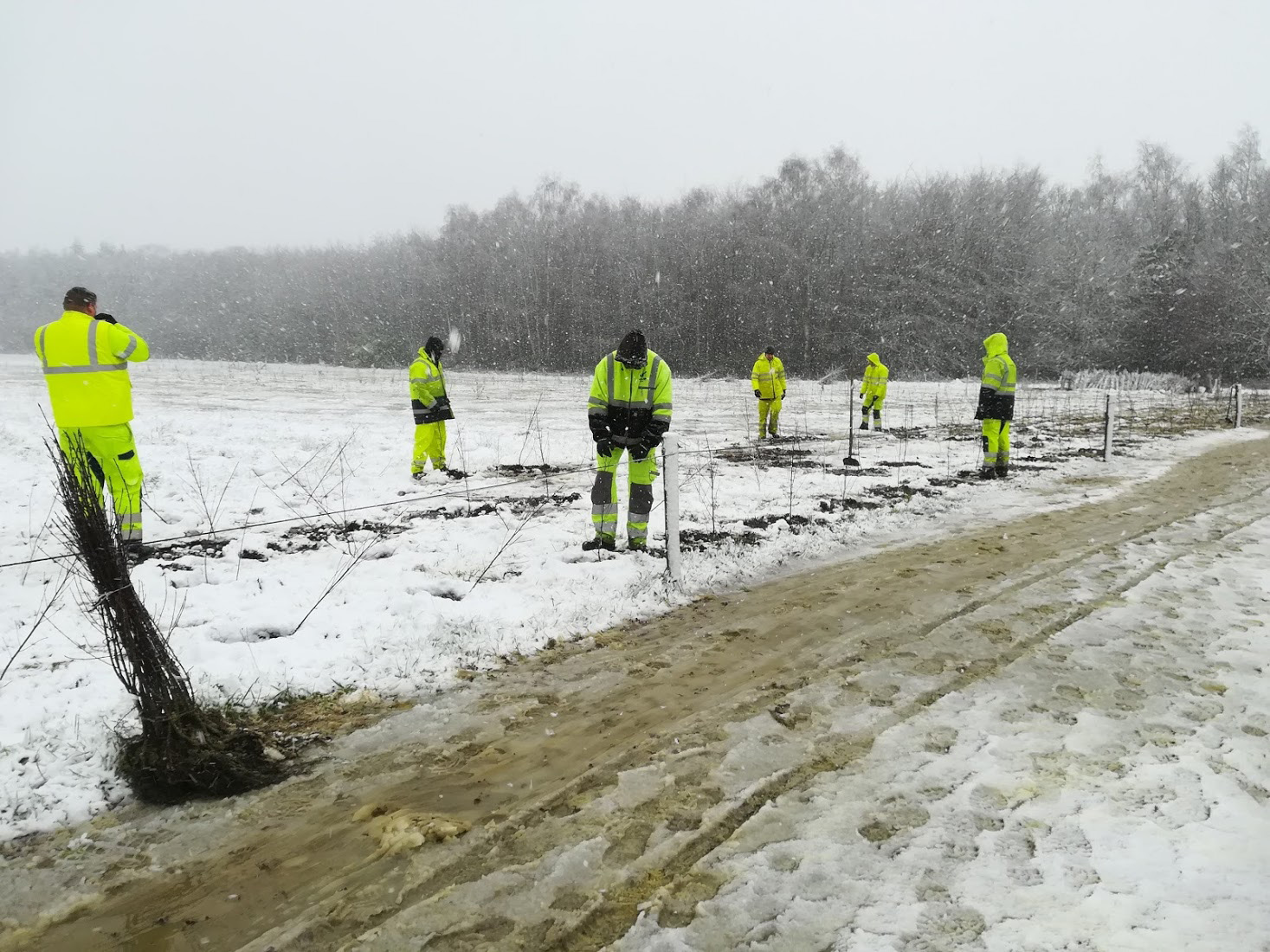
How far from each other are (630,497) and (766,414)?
8.79 meters

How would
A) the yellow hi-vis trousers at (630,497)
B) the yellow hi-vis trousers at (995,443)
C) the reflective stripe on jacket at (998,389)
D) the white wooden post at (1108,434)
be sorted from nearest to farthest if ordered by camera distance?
the yellow hi-vis trousers at (630,497) → the reflective stripe on jacket at (998,389) → the yellow hi-vis trousers at (995,443) → the white wooden post at (1108,434)

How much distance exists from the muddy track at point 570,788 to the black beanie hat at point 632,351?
2.26m

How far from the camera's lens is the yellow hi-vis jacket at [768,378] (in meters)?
13.9

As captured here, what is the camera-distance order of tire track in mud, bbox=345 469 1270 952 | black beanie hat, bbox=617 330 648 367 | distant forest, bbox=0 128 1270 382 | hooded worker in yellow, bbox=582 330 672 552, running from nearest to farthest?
tire track in mud, bbox=345 469 1270 952, black beanie hat, bbox=617 330 648 367, hooded worker in yellow, bbox=582 330 672 552, distant forest, bbox=0 128 1270 382

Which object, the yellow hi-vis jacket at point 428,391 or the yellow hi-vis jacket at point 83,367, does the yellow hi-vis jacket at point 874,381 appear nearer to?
the yellow hi-vis jacket at point 428,391

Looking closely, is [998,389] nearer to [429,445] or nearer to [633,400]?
[633,400]

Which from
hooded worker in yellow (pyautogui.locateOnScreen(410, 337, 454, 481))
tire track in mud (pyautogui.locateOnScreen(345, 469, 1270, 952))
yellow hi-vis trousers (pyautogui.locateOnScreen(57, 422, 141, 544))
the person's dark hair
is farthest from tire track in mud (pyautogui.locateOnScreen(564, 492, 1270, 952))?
hooded worker in yellow (pyautogui.locateOnScreen(410, 337, 454, 481))

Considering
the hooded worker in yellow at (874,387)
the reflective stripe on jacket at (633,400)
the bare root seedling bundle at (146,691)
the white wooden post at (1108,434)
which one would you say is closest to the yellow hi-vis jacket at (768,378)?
the hooded worker in yellow at (874,387)

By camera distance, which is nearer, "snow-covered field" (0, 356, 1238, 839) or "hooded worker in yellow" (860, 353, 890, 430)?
"snow-covered field" (0, 356, 1238, 839)

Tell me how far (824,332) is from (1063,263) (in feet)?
45.3

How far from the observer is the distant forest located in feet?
132

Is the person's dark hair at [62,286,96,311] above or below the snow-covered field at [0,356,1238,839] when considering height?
above

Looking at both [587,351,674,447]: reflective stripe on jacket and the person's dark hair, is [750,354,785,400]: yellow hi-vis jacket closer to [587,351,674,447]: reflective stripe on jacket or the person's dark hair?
[587,351,674,447]: reflective stripe on jacket

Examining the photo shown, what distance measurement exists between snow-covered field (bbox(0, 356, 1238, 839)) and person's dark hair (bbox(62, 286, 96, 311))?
2.02 meters
